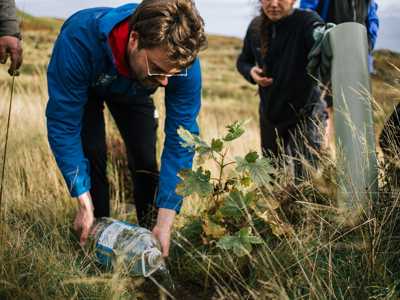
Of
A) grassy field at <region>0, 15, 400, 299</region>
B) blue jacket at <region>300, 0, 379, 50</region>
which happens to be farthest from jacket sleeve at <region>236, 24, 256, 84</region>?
grassy field at <region>0, 15, 400, 299</region>

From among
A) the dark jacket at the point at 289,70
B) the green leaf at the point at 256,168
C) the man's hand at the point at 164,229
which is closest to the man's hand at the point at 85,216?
the man's hand at the point at 164,229

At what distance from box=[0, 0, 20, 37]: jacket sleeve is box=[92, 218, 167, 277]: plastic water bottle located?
3.47 feet

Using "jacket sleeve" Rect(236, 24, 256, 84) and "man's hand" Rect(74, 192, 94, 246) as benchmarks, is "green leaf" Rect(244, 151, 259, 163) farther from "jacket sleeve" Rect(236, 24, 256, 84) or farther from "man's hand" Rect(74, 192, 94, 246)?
"jacket sleeve" Rect(236, 24, 256, 84)

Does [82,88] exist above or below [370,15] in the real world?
below

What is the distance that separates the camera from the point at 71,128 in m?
2.09

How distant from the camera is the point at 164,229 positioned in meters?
2.13

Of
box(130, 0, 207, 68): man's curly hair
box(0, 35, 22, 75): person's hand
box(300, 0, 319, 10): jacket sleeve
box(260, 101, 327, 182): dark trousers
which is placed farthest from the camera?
box(300, 0, 319, 10): jacket sleeve

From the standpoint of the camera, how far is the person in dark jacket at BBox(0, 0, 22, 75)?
2.47 metres

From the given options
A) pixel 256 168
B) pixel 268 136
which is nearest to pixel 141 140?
pixel 256 168

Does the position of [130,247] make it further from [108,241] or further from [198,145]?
[198,145]

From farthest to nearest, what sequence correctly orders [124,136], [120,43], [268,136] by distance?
[268,136] < [124,136] < [120,43]

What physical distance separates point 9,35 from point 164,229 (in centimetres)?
121

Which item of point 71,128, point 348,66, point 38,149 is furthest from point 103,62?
point 38,149

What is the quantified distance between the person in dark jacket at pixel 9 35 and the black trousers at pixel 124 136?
41cm
